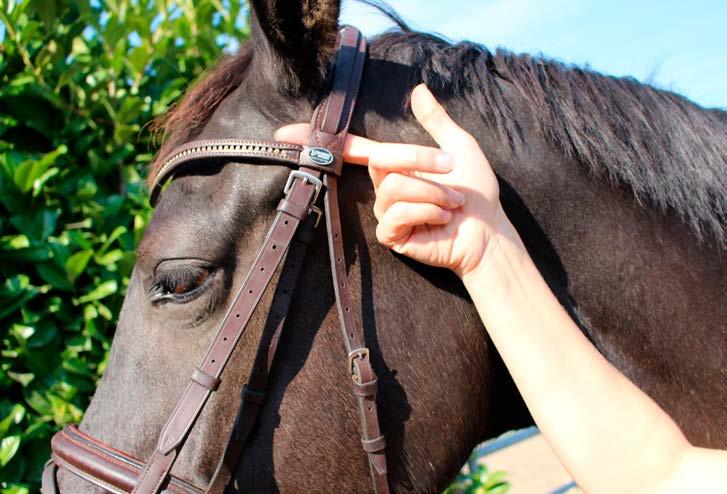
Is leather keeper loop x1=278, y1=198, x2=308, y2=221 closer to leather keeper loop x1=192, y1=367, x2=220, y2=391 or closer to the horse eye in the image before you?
the horse eye

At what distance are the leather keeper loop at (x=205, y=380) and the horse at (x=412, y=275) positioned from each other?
6 cm

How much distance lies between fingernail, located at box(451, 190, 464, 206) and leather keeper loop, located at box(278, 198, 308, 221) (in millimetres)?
363

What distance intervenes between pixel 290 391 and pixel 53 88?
228 cm

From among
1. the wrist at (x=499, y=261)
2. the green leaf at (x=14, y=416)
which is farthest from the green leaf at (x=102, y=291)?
the wrist at (x=499, y=261)

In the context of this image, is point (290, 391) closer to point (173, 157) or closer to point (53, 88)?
point (173, 157)

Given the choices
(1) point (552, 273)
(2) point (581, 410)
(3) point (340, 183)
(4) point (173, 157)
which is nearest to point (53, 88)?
(4) point (173, 157)

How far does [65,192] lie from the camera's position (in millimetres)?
2713

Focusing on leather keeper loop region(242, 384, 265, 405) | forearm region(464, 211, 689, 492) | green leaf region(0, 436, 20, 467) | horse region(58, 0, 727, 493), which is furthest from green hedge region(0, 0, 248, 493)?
forearm region(464, 211, 689, 492)

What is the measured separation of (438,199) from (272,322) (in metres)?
0.51

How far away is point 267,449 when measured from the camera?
55.4 inches

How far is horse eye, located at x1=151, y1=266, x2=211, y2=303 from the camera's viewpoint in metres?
1.42

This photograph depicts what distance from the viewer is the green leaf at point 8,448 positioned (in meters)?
2.30

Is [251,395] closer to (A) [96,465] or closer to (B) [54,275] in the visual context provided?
(A) [96,465]

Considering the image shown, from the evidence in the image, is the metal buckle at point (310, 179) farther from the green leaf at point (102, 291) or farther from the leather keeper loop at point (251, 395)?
the green leaf at point (102, 291)
